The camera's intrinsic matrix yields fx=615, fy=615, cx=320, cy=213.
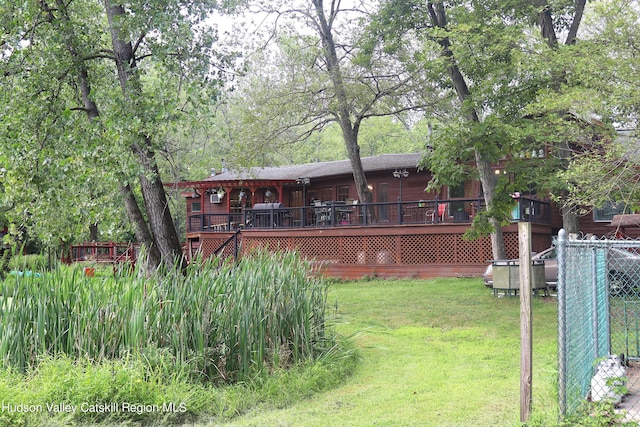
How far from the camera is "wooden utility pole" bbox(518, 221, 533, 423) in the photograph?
4.75m

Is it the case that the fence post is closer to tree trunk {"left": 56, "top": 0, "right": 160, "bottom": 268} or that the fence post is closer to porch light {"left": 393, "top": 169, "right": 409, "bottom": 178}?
tree trunk {"left": 56, "top": 0, "right": 160, "bottom": 268}

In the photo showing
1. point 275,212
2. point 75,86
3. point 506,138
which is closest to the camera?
point 75,86

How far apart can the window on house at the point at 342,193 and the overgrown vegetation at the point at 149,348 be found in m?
19.7

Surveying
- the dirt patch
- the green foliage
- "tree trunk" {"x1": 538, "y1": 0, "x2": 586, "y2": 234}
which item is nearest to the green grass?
the green foliage

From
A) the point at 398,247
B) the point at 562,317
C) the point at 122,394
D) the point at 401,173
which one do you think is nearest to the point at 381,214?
the point at 401,173

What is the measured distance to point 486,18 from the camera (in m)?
15.4

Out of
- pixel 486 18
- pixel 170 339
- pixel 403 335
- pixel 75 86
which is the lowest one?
pixel 403 335

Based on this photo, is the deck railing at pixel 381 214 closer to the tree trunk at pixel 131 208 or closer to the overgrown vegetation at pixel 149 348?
the tree trunk at pixel 131 208

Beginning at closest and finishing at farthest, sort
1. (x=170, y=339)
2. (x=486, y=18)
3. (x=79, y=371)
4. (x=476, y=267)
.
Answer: (x=79, y=371)
(x=170, y=339)
(x=486, y=18)
(x=476, y=267)

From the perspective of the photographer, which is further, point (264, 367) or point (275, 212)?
point (275, 212)

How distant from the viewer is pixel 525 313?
482cm

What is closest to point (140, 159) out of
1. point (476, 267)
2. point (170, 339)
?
point (170, 339)

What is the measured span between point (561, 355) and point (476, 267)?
1387 cm

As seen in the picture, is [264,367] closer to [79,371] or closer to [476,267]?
[79,371]
